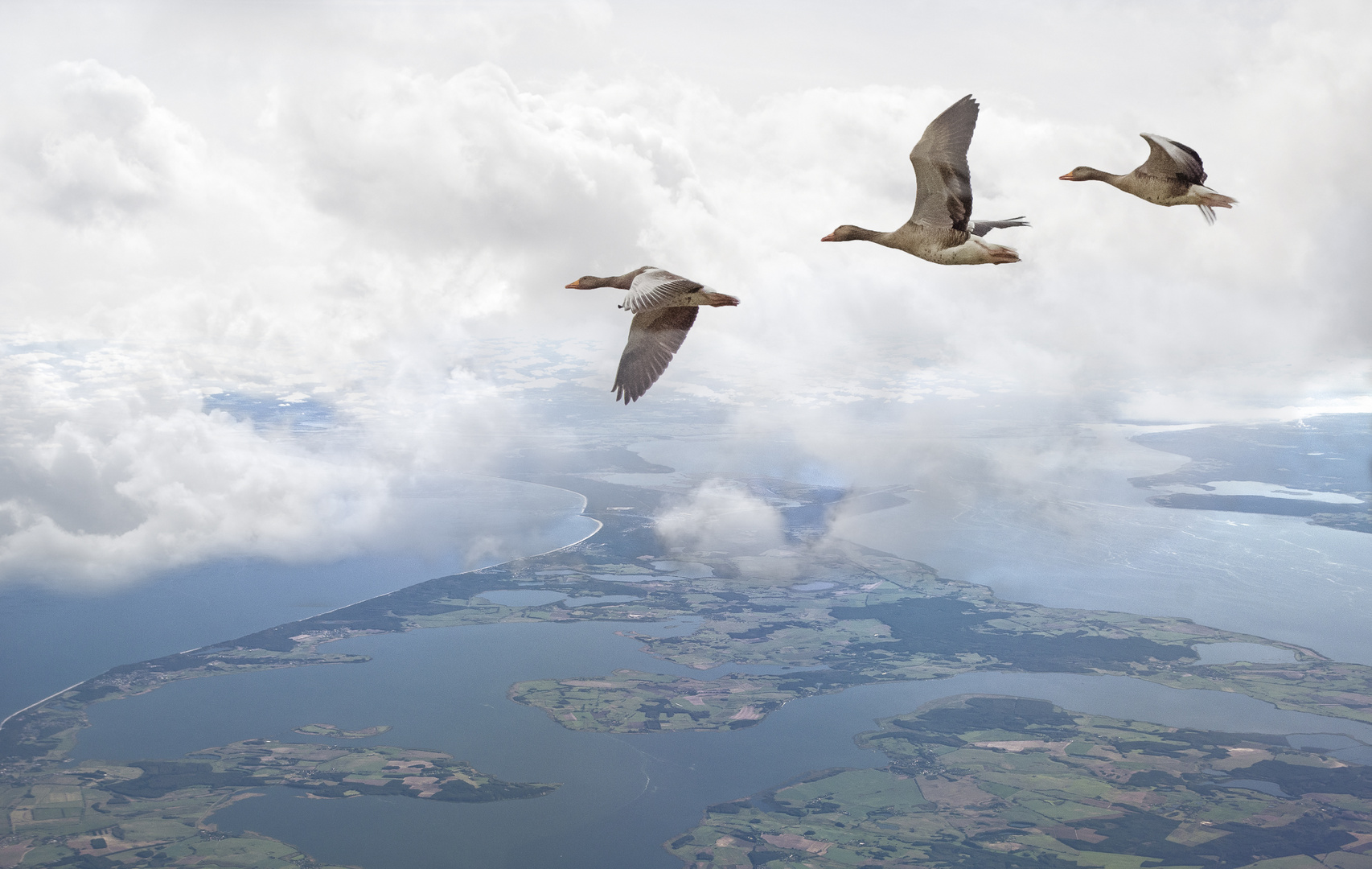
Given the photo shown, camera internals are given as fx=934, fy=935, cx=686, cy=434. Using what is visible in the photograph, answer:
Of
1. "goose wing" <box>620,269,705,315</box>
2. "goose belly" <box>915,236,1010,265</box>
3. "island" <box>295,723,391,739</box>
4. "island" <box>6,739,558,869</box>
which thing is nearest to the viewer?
"goose wing" <box>620,269,705,315</box>

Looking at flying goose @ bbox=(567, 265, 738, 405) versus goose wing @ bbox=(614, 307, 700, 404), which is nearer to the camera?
flying goose @ bbox=(567, 265, 738, 405)

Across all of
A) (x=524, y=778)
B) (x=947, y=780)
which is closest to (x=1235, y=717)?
(x=947, y=780)

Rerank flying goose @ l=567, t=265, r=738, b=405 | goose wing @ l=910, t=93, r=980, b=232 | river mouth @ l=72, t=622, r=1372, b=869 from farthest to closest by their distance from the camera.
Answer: river mouth @ l=72, t=622, r=1372, b=869, goose wing @ l=910, t=93, r=980, b=232, flying goose @ l=567, t=265, r=738, b=405

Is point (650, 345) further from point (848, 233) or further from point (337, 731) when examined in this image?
point (337, 731)

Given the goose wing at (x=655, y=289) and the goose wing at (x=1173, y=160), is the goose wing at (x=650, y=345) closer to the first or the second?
the goose wing at (x=655, y=289)

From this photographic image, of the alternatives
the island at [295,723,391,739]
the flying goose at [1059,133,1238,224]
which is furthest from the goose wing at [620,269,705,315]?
the island at [295,723,391,739]

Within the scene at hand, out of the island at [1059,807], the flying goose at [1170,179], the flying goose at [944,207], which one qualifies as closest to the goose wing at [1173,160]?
the flying goose at [1170,179]

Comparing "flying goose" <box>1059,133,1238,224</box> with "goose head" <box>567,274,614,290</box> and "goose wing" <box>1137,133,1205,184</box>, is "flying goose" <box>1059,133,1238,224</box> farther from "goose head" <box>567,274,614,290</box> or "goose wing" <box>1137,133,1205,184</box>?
"goose head" <box>567,274,614,290</box>
